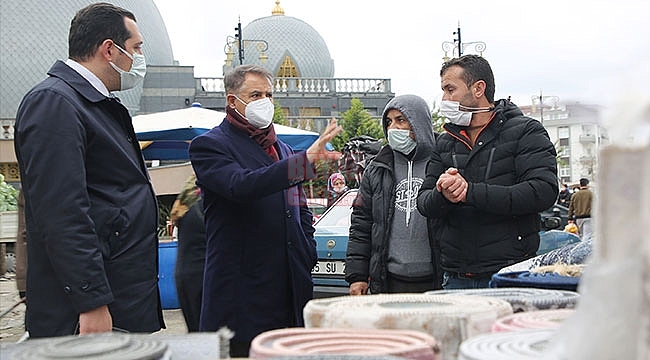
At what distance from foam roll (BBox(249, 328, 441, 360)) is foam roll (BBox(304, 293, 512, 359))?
0.12ft

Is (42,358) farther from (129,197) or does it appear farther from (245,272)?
(245,272)

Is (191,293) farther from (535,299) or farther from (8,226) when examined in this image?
(8,226)

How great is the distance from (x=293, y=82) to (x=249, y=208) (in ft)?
137

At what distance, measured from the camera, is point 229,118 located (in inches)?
134

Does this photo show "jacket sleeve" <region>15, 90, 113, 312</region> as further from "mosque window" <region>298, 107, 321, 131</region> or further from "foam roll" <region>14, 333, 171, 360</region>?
"mosque window" <region>298, 107, 321, 131</region>

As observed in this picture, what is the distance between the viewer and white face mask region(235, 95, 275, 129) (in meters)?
3.40

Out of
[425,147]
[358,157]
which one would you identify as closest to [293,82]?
[358,157]

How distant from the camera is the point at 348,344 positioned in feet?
4.10

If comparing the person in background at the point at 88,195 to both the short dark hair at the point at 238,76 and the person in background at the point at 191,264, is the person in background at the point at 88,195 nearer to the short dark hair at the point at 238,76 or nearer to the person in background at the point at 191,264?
the short dark hair at the point at 238,76

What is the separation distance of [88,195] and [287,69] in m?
49.2

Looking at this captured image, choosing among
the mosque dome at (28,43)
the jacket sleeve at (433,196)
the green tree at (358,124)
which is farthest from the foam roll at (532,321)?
the mosque dome at (28,43)

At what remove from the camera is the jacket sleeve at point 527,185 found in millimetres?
3035

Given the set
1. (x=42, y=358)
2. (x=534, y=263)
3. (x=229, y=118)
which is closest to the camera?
(x=42, y=358)

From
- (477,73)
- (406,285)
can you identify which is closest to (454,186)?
(477,73)
